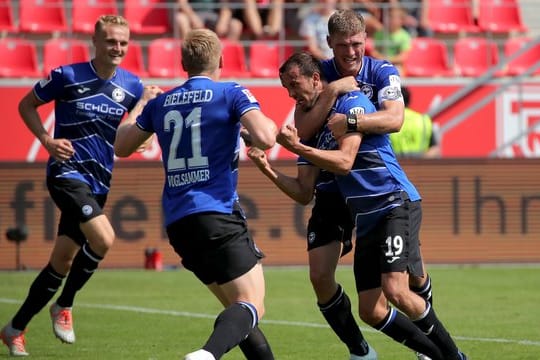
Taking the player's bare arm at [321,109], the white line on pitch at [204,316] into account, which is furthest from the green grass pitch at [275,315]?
the player's bare arm at [321,109]

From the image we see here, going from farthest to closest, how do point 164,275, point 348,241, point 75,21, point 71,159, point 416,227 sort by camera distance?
point 75,21 < point 164,275 < point 71,159 < point 348,241 < point 416,227

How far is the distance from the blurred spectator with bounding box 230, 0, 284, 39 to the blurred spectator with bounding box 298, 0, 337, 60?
1.42ft

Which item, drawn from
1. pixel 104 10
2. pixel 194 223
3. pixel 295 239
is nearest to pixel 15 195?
pixel 295 239

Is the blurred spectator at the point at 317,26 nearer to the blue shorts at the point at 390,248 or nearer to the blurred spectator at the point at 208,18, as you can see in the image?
the blurred spectator at the point at 208,18

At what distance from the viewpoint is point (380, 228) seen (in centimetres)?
743

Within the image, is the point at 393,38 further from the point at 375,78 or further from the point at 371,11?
the point at 375,78

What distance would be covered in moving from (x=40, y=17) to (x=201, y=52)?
13460 mm

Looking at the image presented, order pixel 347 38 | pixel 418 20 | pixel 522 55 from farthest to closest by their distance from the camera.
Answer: pixel 418 20, pixel 522 55, pixel 347 38

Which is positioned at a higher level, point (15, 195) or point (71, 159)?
point (71, 159)

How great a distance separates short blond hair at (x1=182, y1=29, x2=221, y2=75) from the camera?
659cm

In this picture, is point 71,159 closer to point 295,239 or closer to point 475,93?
point 295,239

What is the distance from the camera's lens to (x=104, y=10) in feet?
63.8

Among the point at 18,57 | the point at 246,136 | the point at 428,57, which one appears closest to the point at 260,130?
the point at 246,136

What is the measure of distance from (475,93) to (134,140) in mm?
13337
